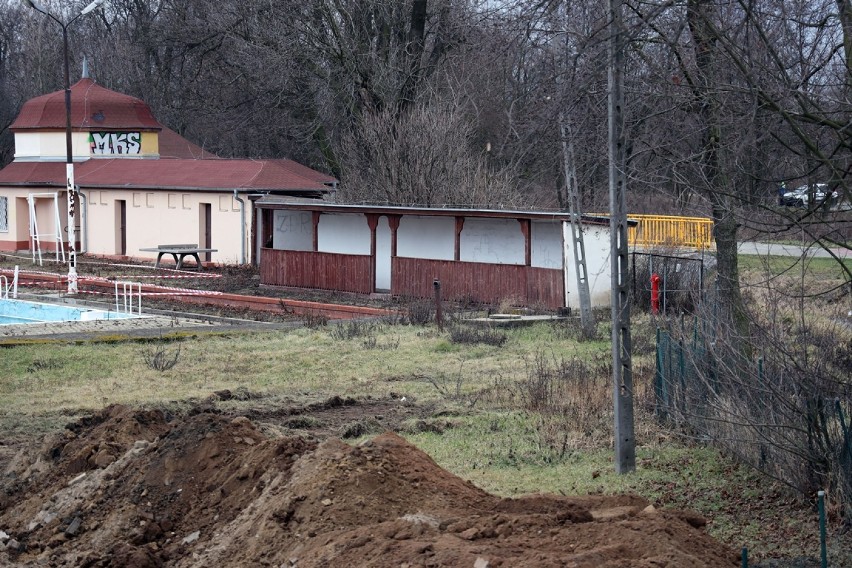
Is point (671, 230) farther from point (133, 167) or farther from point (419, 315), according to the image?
point (133, 167)

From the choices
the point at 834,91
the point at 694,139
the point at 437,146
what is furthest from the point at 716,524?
the point at 437,146

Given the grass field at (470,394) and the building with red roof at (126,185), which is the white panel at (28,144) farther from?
the grass field at (470,394)

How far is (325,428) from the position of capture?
1316cm

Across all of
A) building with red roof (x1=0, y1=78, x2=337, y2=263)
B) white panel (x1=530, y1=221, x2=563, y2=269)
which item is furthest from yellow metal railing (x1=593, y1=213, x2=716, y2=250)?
building with red roof (x1=0, y1=78, x2=337, y2=263)

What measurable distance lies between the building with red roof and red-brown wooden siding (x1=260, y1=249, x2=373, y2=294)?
4.70 meters

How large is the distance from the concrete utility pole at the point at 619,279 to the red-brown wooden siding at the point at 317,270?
21733 mm

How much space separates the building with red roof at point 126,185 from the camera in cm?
3931

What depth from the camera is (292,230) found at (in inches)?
1436

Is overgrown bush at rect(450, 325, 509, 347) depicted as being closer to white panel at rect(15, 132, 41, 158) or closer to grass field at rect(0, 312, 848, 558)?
grass field at rect(0, 312, 848, 558)

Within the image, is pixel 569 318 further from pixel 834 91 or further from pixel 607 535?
pixel 607 535

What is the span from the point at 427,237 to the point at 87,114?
22361 mm

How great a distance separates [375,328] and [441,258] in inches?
342

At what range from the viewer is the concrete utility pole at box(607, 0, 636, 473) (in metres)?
9.44

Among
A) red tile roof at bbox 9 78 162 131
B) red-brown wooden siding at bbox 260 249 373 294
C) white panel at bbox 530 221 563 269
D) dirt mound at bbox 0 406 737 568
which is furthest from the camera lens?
red tile roof at bbox 9 78 162 131
